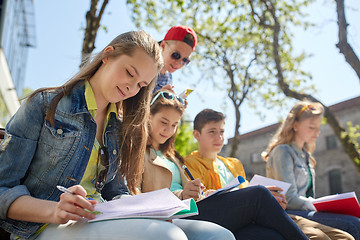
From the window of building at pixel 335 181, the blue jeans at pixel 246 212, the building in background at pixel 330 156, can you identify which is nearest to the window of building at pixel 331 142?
the building in background at pixel 330 156

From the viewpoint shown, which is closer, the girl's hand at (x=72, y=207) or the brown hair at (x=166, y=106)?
the girl's hand at (x=72, y=207)

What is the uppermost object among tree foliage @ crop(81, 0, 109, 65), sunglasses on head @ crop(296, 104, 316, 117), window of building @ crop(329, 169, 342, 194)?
tree foliage @ crop(81, 0, 109, 65)

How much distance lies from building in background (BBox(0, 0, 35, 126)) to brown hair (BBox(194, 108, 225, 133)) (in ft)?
29.6

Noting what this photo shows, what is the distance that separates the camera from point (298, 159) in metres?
3.43

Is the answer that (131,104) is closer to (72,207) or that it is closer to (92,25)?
(72,207)

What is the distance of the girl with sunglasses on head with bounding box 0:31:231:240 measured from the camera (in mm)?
1165

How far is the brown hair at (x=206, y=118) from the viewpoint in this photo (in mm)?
3207

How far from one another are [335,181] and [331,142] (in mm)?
2183

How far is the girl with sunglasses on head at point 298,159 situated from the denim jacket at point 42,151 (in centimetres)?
209

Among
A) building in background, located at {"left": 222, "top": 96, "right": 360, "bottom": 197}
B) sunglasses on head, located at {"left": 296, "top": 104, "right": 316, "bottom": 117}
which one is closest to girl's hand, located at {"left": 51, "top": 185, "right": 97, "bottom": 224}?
sunglasses on head, located at {"left": 296, "top": 104, "right": 316, "bottom": 117}

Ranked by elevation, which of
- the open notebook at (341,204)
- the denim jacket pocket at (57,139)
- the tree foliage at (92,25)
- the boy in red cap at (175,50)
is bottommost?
the open notebook at (341,204)

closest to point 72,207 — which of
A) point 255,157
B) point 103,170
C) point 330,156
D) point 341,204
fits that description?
point 103,170

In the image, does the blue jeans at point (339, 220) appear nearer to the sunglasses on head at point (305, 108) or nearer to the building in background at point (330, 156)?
the sunglasses on head at point (305, 108)

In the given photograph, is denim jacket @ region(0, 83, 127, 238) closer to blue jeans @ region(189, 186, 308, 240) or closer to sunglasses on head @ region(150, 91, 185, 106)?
blue jeans @ region(189, 186, 308, 240)
